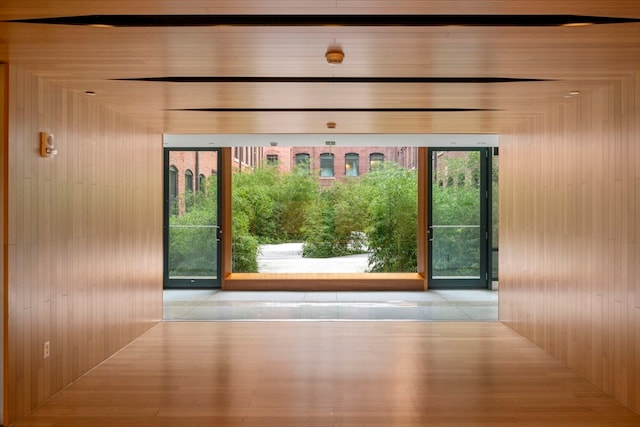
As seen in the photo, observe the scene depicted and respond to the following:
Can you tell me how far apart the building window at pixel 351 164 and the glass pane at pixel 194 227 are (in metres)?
2.90

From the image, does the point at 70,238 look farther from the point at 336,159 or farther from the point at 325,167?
the point at 325,167

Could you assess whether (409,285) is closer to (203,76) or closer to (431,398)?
(431,398)

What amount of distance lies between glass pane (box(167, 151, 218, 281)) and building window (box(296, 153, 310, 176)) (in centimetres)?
203

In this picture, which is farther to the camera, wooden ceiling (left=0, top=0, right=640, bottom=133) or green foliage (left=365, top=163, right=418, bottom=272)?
green foliage (left=365, top=163, right=418, bottom=272)

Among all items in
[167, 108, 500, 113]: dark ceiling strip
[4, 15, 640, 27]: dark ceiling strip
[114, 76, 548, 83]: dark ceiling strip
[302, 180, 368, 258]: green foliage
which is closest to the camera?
[4, 15, 640, 27]: dark ceiling strip

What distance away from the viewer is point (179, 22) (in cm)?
275

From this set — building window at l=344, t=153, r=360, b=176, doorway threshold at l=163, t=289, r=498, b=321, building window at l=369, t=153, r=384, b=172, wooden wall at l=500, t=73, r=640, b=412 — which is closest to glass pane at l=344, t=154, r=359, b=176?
building window at l=344, t=153, r=360, b=176

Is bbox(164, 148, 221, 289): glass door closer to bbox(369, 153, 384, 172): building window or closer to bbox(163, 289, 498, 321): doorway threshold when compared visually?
bbox(163, 289, 498, 321): doorway threshold

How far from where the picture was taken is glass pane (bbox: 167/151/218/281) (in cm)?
924

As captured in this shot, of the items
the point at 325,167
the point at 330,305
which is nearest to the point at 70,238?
the point at 330,305

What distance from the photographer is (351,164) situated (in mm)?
10352

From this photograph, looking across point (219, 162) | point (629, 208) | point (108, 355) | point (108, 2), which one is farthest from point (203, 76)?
point (219, 162)

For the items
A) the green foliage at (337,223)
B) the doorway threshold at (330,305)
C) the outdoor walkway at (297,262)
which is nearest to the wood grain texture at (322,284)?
the doorway threshold at (330,305)

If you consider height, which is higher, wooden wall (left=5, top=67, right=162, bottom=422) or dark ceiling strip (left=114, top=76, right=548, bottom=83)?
dark ceiling strip (left=114, top=76, right=548, bottom=83)
